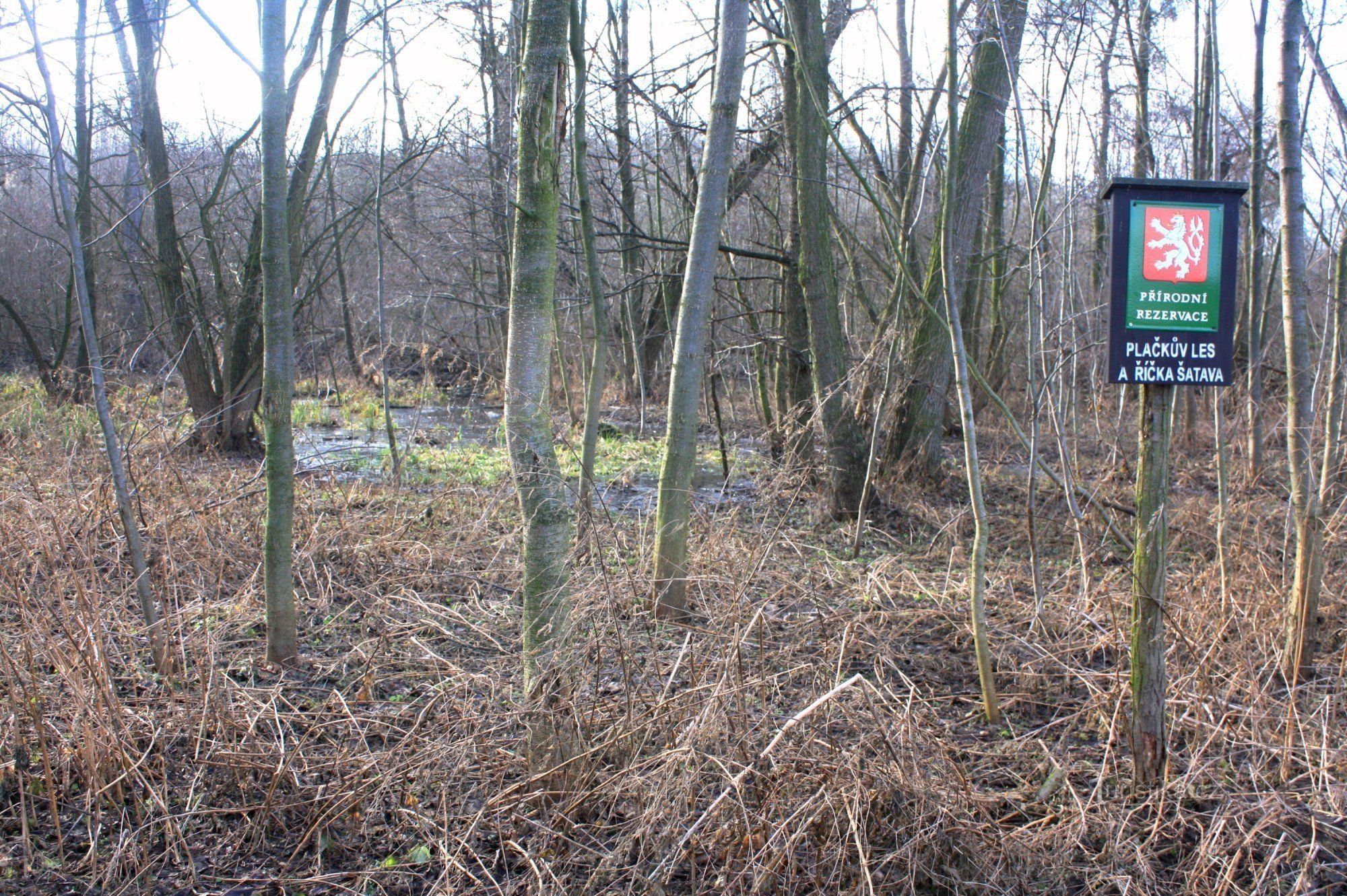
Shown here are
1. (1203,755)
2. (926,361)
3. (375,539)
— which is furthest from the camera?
(926,361)

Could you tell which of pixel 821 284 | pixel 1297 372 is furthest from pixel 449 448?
pixel 1297 372

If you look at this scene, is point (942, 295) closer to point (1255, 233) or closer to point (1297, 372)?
point (1255, 233)

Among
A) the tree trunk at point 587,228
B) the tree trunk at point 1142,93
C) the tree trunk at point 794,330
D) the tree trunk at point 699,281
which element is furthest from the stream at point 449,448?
the tree trunk at point 1142,93

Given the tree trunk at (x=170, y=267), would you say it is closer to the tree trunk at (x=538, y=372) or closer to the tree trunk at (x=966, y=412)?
the tree trunk at (x=538, y=372)

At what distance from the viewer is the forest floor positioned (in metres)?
2.65

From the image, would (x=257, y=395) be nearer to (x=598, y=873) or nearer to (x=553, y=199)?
(x=553, y=199)

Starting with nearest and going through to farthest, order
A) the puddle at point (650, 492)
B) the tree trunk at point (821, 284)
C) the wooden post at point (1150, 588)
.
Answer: the wooden post at point (1150, 588)
the tree trunk at point (821, 284)
the puddle at point (650, 492)

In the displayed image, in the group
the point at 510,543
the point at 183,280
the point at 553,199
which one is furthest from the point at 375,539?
the point at 183,280

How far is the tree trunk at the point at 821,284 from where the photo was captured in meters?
7.44

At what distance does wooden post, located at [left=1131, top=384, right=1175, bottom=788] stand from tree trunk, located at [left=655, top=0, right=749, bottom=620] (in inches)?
90.4

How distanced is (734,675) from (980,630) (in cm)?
121

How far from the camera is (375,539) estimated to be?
6266 mm

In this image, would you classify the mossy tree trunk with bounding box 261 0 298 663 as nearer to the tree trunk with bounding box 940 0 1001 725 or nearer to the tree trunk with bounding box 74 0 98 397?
the tree trunk with bounding box 74 0 98 397

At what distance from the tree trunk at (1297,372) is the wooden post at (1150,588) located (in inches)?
44.1
